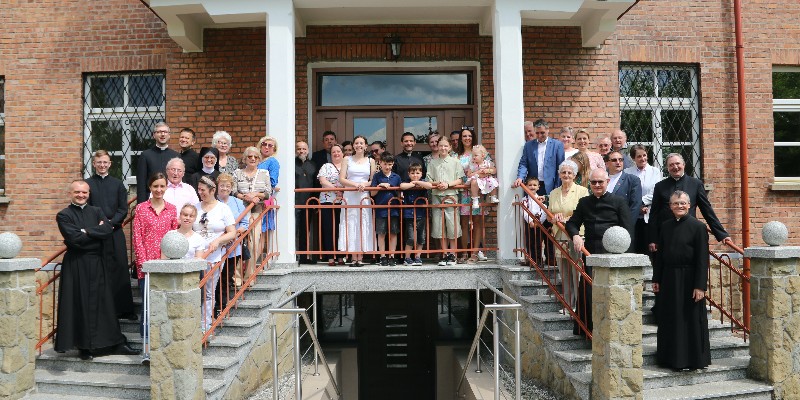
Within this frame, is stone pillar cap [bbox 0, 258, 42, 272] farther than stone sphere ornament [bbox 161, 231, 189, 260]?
Yes

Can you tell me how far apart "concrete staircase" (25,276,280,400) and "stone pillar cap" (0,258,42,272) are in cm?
95

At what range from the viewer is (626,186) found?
648 cm

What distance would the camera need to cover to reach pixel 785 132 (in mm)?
9180

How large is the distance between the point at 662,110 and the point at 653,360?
4369 millimetres

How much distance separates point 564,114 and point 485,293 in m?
2.74

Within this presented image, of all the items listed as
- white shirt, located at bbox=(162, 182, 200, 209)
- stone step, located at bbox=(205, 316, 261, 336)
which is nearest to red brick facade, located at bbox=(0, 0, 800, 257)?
white shirt, located at bbox=(162, 182, 200, 209)

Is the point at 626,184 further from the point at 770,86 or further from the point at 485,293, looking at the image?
the point at 770,86

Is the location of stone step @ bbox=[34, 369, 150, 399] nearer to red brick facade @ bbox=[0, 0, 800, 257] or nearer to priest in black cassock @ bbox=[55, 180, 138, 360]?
priest in black cassock @ bbox=[55, 180, 138, 360]

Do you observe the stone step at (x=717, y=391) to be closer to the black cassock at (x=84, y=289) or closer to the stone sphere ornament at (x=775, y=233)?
the stone sphere ornament at (x=775, y=233)

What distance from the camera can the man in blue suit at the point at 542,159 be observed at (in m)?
6.97

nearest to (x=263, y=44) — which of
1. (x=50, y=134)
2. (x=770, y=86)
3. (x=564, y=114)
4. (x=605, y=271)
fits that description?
(x=50, y=134)

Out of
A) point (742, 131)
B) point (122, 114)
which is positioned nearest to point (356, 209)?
point (122, 114)

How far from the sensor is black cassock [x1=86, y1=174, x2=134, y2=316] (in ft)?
20.5

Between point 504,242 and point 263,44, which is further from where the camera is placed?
point 263,44
